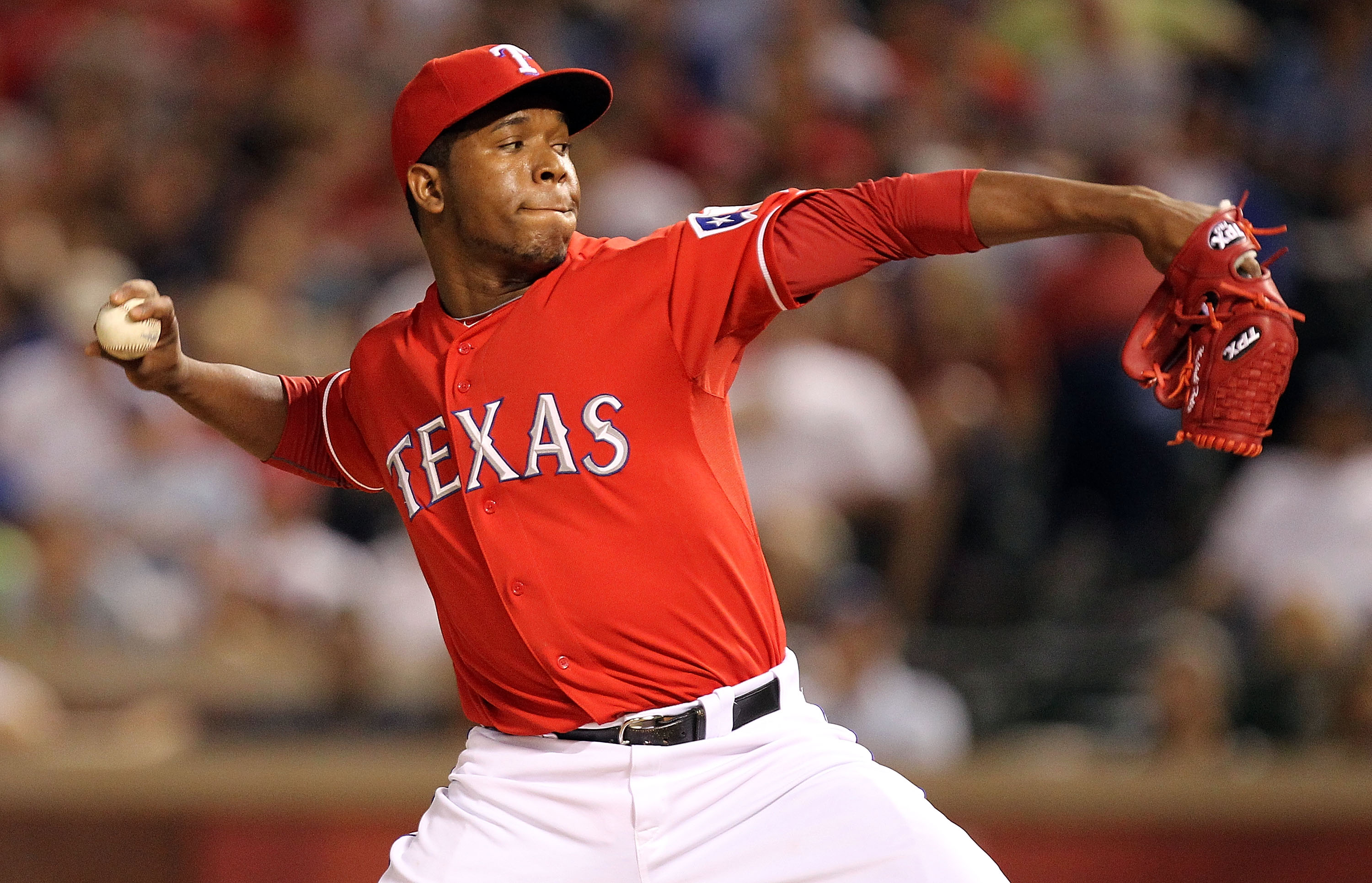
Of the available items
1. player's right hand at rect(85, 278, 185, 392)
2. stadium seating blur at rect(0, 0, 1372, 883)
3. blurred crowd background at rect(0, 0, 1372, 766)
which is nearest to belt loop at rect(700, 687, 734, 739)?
player's right hand at rect(85, 278, 185, 392)

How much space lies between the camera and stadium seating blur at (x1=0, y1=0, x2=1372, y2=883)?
520 centimetres

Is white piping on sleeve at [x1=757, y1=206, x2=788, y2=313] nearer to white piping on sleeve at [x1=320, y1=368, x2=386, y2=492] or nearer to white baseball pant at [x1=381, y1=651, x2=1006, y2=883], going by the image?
white baseball pant at [x1=381, y1=651, x2=1006, y2=883]

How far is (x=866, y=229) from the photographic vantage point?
2.60 metres

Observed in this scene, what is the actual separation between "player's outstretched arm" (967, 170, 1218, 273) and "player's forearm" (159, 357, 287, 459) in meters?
1.52

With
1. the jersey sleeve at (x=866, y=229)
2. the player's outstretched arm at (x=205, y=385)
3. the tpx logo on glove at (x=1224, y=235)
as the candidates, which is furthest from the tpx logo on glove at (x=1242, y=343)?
the player's outstretched arm at (x=205, y=385)

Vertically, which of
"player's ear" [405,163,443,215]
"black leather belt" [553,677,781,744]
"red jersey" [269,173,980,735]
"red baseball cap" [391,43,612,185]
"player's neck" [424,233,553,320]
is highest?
"red baseball cap" [391,43,612,185]

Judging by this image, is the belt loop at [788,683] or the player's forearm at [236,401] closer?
the belt loop at [788,683]

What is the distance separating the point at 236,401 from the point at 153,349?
275 millimetres

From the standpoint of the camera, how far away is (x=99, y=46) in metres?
8.21

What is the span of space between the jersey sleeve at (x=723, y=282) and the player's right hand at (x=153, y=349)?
A: 937mm

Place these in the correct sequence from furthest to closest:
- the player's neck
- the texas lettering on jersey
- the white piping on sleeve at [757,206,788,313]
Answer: the player's neck, the texas lettering on jersey, the white piping on sleeve at [757,206,788,313]

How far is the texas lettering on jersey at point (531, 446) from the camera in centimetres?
272

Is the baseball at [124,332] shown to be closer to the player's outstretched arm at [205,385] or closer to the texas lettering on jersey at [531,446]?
the player's outstretched arm at [205,385]

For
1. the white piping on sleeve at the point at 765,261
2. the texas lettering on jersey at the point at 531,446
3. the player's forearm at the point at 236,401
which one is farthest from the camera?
the player's forearm at the point at 236,401
